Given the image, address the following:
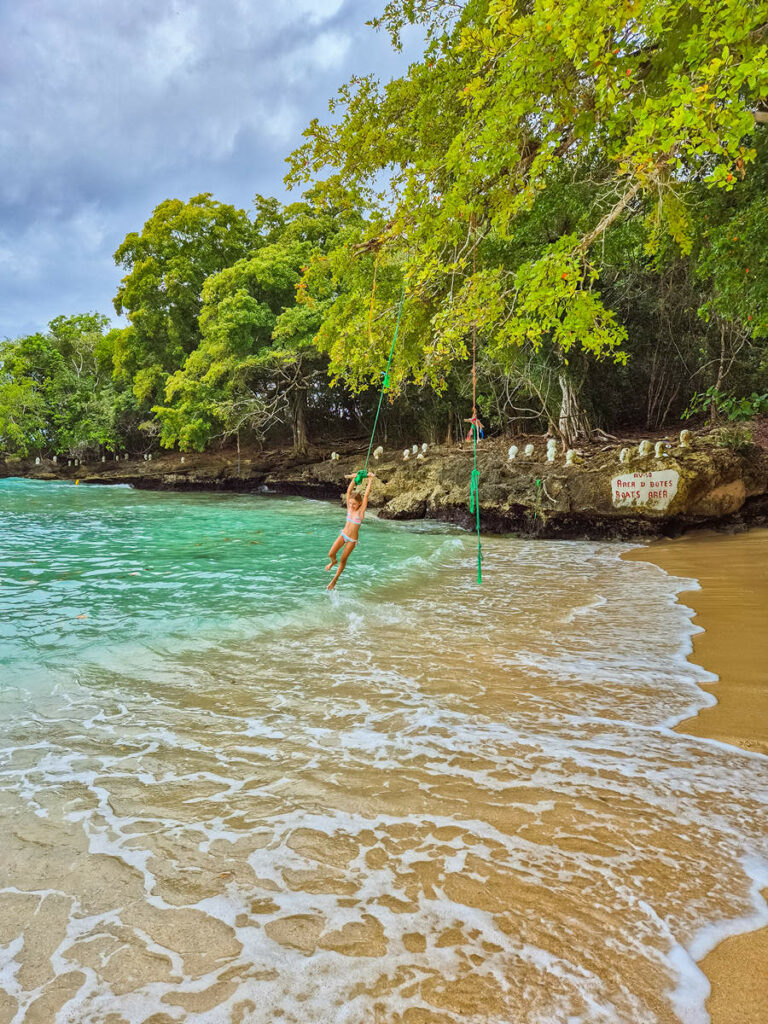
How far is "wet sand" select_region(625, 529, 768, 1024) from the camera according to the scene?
61.5 inches

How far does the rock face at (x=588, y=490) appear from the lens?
10484 millimetres

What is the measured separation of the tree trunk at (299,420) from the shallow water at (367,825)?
21694mm

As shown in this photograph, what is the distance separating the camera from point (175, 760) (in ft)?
9.86

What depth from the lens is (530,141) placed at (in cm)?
612

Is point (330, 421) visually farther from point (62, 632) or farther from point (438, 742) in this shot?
point (438, 742)

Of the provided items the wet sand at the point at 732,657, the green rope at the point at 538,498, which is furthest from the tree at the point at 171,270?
the wet sand at the point at 732,657

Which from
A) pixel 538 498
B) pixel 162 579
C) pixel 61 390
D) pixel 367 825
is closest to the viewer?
pixel 367 825

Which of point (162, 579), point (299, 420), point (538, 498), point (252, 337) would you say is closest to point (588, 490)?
point (538, 498)

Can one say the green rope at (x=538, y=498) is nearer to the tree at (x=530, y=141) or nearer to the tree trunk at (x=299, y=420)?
the tree at (x=530, y=141)

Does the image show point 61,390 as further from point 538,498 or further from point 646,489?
point 646,489

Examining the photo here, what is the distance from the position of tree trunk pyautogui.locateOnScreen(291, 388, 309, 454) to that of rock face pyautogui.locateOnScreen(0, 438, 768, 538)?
359 inches

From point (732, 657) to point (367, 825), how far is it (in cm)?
349

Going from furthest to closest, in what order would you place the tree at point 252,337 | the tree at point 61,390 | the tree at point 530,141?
the tree at point 61,390, the tree at point 252,337, the tree at point 530,141

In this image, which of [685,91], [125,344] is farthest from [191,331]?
[685,91]
